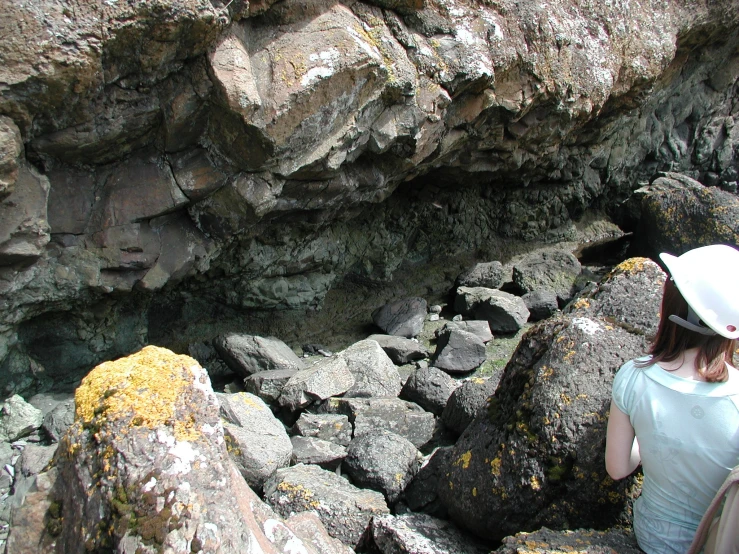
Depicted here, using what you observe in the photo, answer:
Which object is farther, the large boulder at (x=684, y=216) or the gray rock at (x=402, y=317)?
the large boulder at (x=684, y=216)

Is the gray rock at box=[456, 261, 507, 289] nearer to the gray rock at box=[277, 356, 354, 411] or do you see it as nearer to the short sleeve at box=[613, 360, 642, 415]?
the gray rock at box=[277, 356, 354, 411]

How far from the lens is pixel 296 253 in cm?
794

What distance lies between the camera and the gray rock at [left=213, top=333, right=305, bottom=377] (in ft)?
22.3

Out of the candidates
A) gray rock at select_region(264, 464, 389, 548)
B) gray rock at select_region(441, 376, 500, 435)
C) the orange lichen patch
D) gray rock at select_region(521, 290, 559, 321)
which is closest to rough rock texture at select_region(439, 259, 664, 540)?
gray rock at select_region(264, 464, 389, 548)

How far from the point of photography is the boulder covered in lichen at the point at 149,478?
267cm

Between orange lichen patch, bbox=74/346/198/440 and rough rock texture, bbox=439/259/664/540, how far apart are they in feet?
6.17

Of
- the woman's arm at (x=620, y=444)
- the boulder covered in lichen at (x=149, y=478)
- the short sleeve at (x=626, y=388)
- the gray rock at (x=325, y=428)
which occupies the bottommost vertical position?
the gray rock at (x=325, y=428)

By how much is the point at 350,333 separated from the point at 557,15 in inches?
210

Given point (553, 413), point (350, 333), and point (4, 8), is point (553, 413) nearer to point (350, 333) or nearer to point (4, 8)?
point (4, 8)

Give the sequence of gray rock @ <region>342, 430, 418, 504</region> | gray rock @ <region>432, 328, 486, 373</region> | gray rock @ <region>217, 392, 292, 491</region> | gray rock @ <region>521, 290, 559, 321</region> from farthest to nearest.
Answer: gray rock @ <region>521, 290, 559, 321</region>
gray rock @ <region>432, 328, 486, 373</region>
gray rock @ <region>342, 430, 418, 504</region>
gray rock @ <region>217, 392, 292, 491</region>

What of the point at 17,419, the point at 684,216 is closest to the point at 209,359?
the point at 17,419

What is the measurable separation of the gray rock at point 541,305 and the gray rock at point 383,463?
177 inches

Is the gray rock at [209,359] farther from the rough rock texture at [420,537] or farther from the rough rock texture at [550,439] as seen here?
the rough rock texture at [550,439]

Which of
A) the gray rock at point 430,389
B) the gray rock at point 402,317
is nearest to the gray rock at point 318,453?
the gray rock at point 430,389
